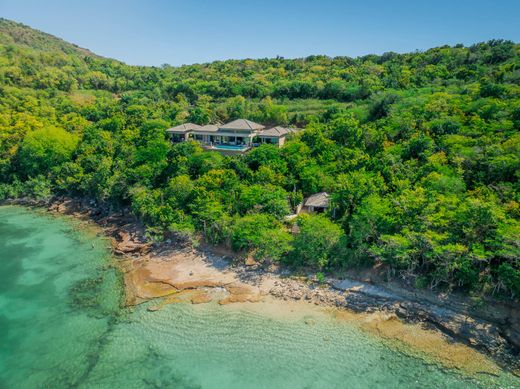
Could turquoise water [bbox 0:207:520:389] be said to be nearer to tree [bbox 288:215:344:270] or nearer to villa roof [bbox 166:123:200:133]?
tree [bbox 288:215:344:270]

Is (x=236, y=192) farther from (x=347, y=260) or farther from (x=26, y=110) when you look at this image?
(x=26, y=110)

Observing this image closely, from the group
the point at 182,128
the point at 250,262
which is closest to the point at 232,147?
the point at 182,128

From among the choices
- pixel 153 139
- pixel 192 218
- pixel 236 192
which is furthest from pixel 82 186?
pixel 236 192

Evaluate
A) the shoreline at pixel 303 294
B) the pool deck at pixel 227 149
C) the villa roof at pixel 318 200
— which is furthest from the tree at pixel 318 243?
the pool deck at pixel 227 149

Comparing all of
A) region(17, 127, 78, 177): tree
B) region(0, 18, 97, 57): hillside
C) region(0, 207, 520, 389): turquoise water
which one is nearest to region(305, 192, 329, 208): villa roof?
region(0, 207, 520, 389): turquoise water

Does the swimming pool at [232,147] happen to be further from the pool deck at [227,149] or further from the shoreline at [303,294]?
the shoreline at [303,294]

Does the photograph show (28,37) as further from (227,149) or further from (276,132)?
(276,132)
